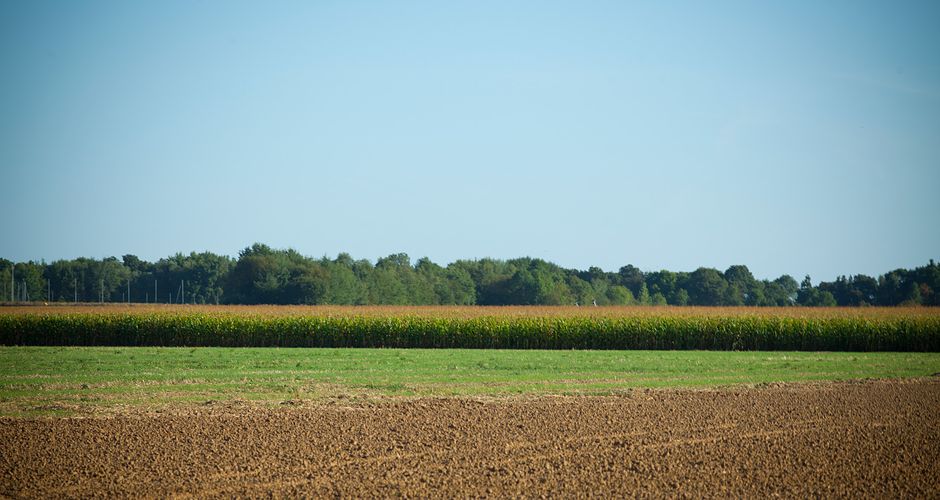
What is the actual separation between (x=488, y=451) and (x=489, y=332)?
24.4m

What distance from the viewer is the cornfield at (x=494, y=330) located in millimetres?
36281

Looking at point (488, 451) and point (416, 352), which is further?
point (416, 352)

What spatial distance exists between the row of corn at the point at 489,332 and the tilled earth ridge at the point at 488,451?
19.2 m

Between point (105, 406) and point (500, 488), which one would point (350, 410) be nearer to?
point (105, 406)

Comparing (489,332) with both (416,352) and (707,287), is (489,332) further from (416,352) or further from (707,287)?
(707,287)

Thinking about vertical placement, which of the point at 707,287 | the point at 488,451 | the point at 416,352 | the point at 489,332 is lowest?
the point at 488,451

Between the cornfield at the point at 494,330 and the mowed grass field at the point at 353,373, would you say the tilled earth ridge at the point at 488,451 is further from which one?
the cornfield at the point at 494,330

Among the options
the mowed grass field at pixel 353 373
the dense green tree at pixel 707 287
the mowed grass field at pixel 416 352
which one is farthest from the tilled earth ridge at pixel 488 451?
the dense green tree at pixel 707 287

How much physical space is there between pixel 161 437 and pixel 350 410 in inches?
155

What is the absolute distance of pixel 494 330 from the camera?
36.7m

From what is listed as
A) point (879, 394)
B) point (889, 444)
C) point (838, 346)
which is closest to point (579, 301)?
point (838, 346)

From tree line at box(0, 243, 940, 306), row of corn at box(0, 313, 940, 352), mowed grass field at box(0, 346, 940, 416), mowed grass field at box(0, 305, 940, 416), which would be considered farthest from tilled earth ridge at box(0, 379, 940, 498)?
tree line at box(0, 243, 940, 306)

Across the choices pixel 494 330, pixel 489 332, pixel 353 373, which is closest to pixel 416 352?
pixel 489 332

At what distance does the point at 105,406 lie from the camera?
639 inches
